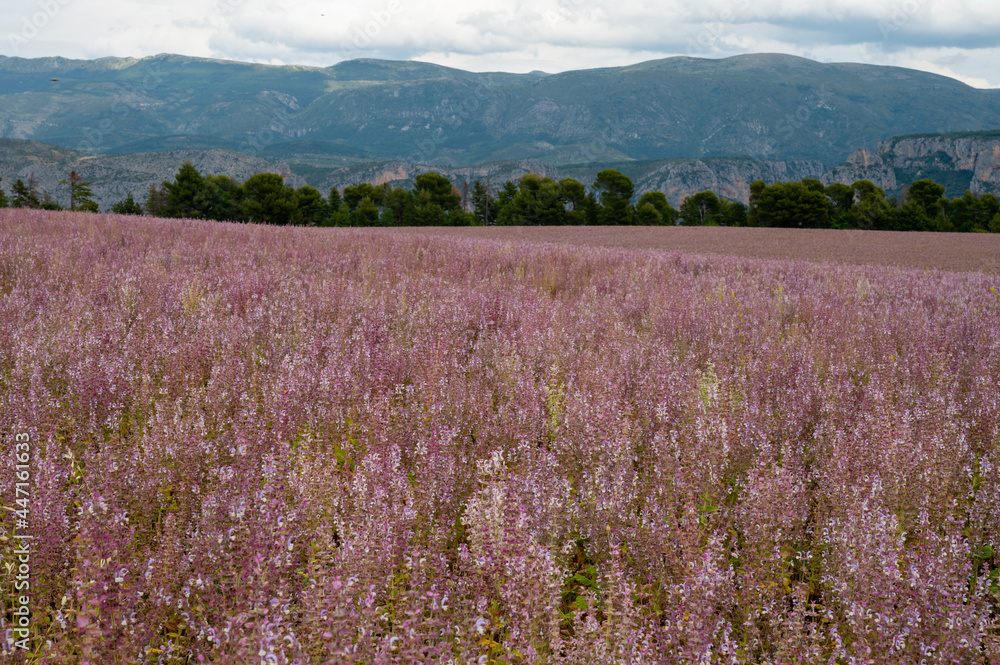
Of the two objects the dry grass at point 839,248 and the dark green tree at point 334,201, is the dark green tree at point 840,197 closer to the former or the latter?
Result: the dry grass at point 839,248

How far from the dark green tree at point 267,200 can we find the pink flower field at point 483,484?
65.2 metres

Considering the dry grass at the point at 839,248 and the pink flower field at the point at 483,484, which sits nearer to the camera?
the pink flower field at the point at 483,484

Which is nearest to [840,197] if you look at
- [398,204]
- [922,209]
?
[922,209]

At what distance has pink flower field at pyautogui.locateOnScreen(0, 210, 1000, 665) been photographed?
1713 millimetres

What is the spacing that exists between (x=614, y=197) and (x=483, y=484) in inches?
2933

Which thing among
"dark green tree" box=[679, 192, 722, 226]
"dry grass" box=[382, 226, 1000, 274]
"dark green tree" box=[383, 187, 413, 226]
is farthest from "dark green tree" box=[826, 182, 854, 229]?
"dark green tree" box=[383, 187, 413, 226]

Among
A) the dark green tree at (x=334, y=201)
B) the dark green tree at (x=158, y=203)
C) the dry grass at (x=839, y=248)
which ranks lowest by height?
the dry grass at (x=839, y=248)

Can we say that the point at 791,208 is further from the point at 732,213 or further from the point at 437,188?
the point at 437,188

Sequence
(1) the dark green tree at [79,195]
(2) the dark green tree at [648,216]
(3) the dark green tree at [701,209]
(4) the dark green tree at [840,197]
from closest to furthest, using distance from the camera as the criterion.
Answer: (1) the dark green tree at [79,195], (2) the dark green tree at [648,216], (4) the dark green tree at [840,197], (3) the dark green tree at [701,209]

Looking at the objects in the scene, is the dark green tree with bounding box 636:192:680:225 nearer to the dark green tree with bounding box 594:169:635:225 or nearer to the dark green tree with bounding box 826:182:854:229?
the dark green tree with bounding box 594:169:635:225

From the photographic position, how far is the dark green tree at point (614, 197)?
235ft

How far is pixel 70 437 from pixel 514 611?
2.84 metres

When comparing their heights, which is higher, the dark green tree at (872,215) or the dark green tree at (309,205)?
the dark green tree at (872,215)

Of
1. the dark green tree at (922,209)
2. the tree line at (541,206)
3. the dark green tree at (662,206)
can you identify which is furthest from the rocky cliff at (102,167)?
the dark green tree at (922,209)
